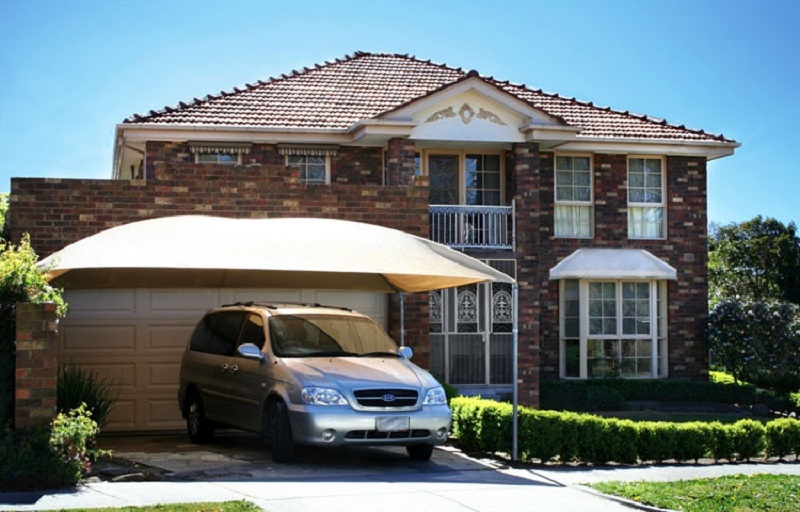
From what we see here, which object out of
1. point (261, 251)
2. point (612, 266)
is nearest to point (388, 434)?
point (261, 251)

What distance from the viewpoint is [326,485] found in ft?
36.3

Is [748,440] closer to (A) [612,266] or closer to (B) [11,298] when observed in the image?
(B) [11,298]

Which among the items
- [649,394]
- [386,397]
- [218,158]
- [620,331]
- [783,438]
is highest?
[218,158]

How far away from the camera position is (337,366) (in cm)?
1284

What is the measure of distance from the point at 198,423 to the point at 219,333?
119 centimetres

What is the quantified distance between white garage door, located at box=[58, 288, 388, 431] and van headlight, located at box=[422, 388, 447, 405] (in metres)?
5.14

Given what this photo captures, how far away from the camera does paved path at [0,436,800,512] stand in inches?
398

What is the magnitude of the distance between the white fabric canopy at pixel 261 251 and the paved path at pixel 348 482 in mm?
2241

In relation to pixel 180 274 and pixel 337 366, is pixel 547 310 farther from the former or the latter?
pixel 337 366

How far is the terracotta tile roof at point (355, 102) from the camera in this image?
2377 cm

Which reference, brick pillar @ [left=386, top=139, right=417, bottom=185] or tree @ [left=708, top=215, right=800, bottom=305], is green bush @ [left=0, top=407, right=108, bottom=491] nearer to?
brick pillar @ [left=386, top=139, right=417, bottom=185]

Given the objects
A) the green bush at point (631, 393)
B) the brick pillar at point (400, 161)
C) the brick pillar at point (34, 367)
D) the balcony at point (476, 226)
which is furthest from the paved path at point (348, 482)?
the balcony at point (476, 226)

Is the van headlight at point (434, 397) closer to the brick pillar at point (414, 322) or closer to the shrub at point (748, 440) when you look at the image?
the shrub at point (748, 440)

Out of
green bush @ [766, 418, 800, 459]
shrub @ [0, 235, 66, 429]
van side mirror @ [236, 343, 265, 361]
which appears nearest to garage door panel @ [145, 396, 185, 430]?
van side mirror @ [236, 343, 265, 361]
